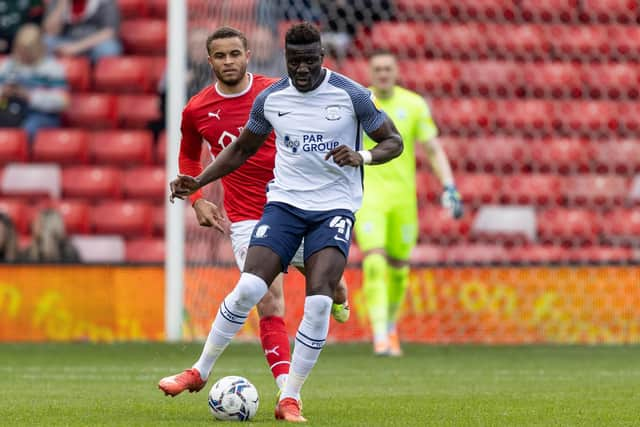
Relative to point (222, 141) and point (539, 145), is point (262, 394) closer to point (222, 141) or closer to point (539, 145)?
point (222, 141)

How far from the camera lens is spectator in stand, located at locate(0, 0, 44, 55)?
50.6ft

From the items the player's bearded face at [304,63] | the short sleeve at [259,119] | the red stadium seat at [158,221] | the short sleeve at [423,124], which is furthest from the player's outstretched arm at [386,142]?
the red stadium seat at [158,221]

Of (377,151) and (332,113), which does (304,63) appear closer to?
(332,113)

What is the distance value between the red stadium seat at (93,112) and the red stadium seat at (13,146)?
591 millimetres

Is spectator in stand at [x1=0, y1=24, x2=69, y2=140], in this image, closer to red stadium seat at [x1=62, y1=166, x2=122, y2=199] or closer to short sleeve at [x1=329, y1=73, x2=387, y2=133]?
red stadium seat at [x1=62, y1=166, x2=122, y2=199]

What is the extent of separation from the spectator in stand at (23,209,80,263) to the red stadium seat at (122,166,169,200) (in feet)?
4.29

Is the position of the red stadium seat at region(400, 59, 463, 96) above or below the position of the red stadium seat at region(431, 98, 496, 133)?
above

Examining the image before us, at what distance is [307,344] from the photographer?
6.27m

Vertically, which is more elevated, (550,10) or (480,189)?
(550,10)

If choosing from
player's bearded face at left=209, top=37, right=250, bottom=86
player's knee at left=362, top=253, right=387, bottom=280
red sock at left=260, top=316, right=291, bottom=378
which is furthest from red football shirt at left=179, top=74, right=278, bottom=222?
player's knee at left=362, top=253, right=387, bottom=280

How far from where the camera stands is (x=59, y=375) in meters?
8.98

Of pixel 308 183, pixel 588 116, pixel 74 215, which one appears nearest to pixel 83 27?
pixel 74 215

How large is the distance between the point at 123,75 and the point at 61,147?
3.53ft

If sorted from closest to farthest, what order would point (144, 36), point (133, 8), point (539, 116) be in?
1. point (539, 116)
2. point (144, 36)
3. point (133, 8)
